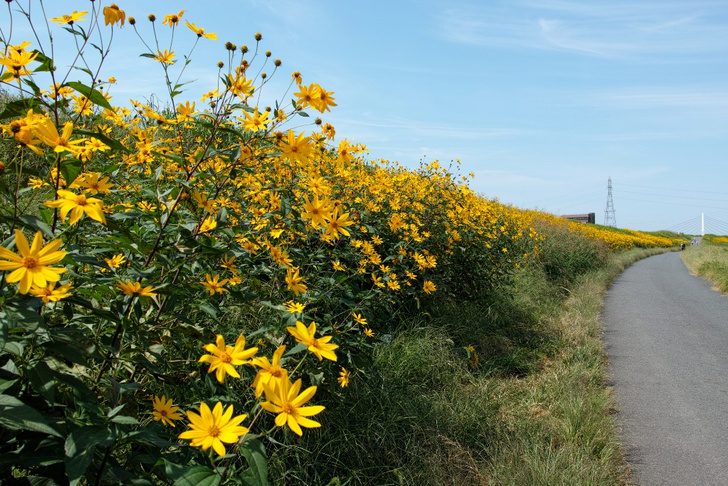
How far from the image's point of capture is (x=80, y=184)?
1441mm

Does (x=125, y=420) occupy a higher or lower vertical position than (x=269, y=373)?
lower

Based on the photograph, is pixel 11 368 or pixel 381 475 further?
pixel 381 475

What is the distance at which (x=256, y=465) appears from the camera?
1.17 m

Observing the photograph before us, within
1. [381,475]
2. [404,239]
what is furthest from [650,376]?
[381,475]

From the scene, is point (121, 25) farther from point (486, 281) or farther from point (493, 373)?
point (486, 281)

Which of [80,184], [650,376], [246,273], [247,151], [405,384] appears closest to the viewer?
[80,184]

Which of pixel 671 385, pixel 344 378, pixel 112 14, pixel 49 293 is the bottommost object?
pixel 671 385

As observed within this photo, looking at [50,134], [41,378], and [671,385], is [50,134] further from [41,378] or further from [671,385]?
[671,385]

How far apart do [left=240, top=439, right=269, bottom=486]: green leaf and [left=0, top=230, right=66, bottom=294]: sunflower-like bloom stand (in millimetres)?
565

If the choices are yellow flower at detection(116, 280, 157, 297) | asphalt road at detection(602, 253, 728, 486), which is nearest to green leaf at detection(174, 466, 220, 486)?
yellow flower at detection(116, 280, 157, 297)

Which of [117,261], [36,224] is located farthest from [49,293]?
[117,261]

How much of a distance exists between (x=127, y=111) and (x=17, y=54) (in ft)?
6.38

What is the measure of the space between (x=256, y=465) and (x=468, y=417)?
2.30m

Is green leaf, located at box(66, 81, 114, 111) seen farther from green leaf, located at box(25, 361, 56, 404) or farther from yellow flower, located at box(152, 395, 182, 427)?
yellow flower, located at box(152, 395, 182, 427)
